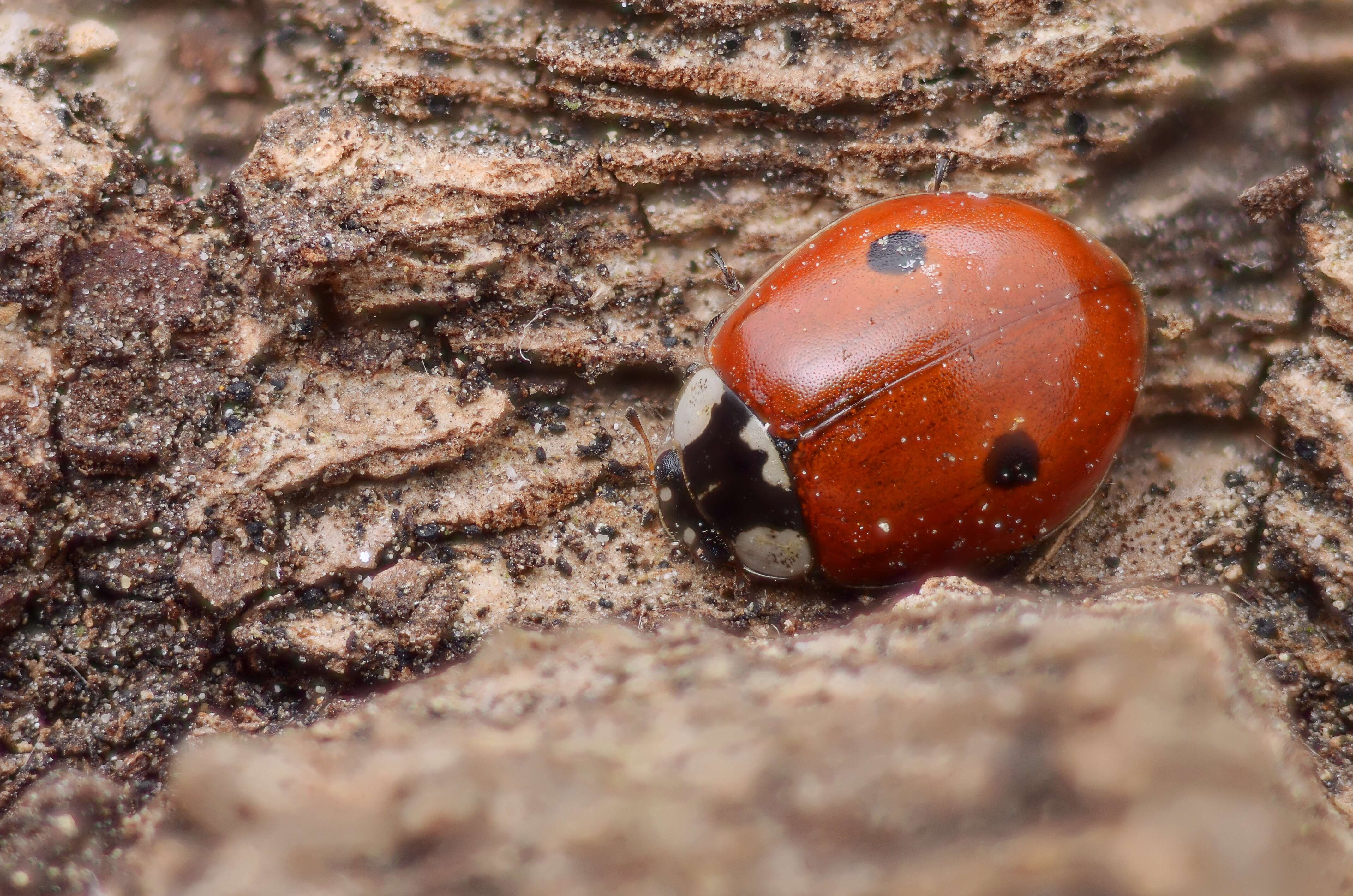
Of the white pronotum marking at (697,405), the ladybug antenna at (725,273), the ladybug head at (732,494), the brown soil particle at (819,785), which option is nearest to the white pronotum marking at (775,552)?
the ladybug head at (732,494)

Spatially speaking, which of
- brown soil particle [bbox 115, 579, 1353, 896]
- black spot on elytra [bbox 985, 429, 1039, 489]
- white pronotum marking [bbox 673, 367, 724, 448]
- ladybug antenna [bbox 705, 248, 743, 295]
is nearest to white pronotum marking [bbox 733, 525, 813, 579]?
white pronotum marking [bbox 673, 367, 724, 448]

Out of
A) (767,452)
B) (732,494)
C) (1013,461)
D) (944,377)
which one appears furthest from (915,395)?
(732,494)

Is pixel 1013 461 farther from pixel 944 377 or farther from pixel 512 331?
pixel 512 331

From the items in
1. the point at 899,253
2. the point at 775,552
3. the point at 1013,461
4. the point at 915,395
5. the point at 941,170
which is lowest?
the point at 775,552

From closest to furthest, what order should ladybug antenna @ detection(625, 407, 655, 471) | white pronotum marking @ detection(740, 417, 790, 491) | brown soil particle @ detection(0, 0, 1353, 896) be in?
brown soil particle @ detection(0, 0, 1353, 896) < white pronotum marking @ detection(740, 417, 790, 491) < ladybug antenna @ detection(625, 407, 655, 471)

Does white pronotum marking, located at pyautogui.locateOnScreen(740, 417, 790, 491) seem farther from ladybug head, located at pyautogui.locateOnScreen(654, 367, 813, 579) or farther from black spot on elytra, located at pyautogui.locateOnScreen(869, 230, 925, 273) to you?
black spot on elytra, located at pyautogui.locateOnScreen(869, 230, 925, 273)

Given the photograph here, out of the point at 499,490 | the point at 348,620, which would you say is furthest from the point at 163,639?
the point at 499,490

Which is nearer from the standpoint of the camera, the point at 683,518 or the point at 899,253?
the point at 899,253
